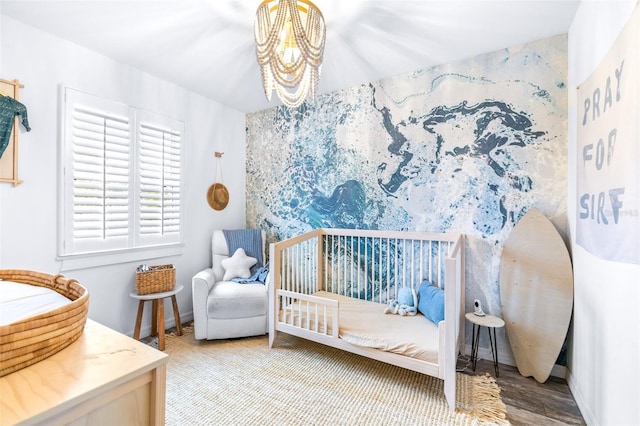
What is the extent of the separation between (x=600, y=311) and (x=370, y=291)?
1630mm

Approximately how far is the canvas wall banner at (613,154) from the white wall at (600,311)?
89mm

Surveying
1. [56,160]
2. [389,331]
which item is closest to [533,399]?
[389,331]

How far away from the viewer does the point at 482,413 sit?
1.73m

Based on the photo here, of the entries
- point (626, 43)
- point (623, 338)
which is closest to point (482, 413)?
point (623, 338)

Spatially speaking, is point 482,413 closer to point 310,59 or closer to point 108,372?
point 108,372

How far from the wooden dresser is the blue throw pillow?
1844 mm

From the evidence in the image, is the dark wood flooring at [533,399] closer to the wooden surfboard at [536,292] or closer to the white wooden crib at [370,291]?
the wooden surfboard at [536,292]

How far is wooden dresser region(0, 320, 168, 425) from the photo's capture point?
0.54 metres

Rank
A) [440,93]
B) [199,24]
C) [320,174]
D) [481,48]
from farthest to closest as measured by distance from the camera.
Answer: [320,174]
[440,93]
[481,48]
[199,24]

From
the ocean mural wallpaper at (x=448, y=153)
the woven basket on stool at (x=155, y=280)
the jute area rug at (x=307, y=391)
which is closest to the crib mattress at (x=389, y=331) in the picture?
the jute area rug at (x=307, y=391)

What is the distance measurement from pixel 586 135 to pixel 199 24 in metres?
2.44

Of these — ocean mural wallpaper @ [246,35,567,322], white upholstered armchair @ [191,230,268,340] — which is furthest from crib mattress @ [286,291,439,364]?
white upholstered armchair @ [191,230,268,340]

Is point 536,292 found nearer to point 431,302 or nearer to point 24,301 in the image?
point 431,302

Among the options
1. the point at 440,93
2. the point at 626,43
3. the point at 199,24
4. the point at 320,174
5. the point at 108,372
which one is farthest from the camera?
the point at 320,174
